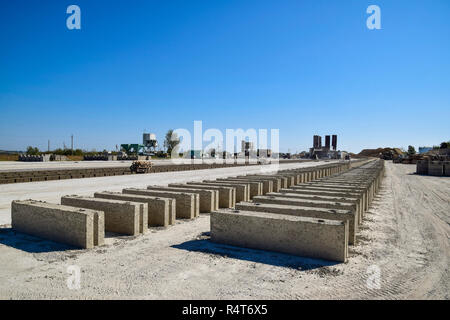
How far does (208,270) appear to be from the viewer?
14.9ft

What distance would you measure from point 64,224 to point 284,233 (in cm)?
432

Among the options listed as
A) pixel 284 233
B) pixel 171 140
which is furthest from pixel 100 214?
pixel 171 140

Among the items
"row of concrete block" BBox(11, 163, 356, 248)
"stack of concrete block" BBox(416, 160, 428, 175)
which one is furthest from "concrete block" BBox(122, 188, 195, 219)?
"stack of concrete block" BBox(416, 160, 428, 175)

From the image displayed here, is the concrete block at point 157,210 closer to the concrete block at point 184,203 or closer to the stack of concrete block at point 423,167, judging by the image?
the concrete block at point 184,203


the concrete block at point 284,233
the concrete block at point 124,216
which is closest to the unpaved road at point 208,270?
the concrete block at point 284,233

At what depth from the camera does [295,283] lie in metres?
4.09

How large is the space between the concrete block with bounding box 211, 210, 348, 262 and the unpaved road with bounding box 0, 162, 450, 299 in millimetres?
184

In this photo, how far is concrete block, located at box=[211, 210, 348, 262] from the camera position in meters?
4.95

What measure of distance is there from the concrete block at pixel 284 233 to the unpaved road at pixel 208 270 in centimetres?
18

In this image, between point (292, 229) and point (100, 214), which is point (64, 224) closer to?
point (100, 214)
